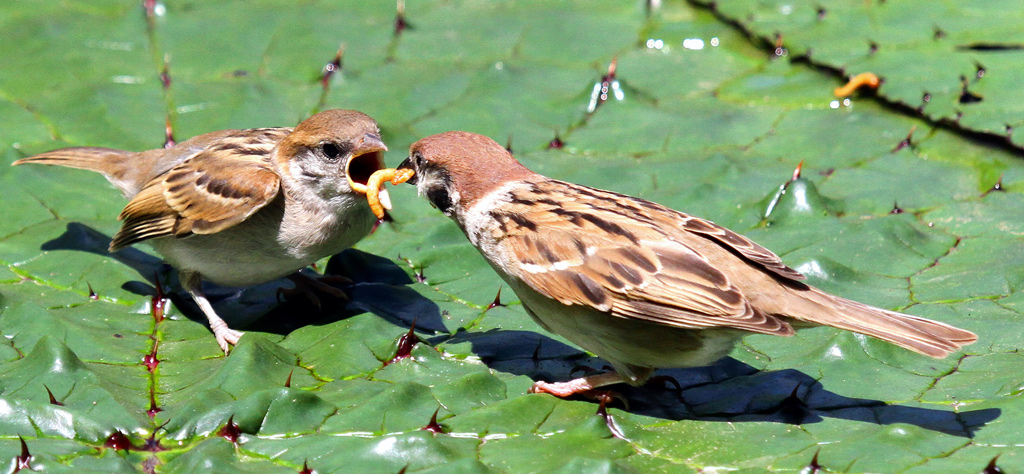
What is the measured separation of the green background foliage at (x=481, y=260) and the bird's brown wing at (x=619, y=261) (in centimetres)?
49

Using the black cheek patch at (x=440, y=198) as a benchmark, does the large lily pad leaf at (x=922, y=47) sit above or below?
above

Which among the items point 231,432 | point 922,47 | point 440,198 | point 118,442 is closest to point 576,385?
point 440,198

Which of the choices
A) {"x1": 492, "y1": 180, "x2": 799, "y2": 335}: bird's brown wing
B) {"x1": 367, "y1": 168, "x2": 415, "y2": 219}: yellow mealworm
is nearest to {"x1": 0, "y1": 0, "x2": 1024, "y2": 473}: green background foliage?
{"x1": 492, "y1": 180, "x2": 799, "y2": 335}: bird's brown wing

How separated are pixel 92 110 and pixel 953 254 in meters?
5.85

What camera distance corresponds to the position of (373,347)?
4945 mm

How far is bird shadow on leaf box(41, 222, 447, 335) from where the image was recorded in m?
5.42

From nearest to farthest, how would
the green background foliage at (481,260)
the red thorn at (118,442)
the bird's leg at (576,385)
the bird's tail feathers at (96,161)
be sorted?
the red thorn at (118,442) < the green background foliage at (481,260) < the bird's leg at (576,385) < the bird's tail feathers at (96,161)

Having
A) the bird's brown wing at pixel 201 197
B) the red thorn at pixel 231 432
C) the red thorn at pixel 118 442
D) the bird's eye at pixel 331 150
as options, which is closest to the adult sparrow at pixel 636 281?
the bird's eye at pixel 331 150

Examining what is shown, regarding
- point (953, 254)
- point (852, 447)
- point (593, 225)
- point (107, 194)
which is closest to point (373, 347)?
Result: point (593, 225)

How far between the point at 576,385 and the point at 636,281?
0.62 meters

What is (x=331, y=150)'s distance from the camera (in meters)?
5.43

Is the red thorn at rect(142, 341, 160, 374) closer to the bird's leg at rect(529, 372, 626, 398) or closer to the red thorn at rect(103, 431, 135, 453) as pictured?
the red thorn at rect(103, 431, 135, 453)

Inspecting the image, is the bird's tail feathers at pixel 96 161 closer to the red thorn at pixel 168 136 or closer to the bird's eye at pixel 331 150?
the red thorn at pixel 168 136

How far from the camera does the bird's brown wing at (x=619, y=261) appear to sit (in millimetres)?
4285
